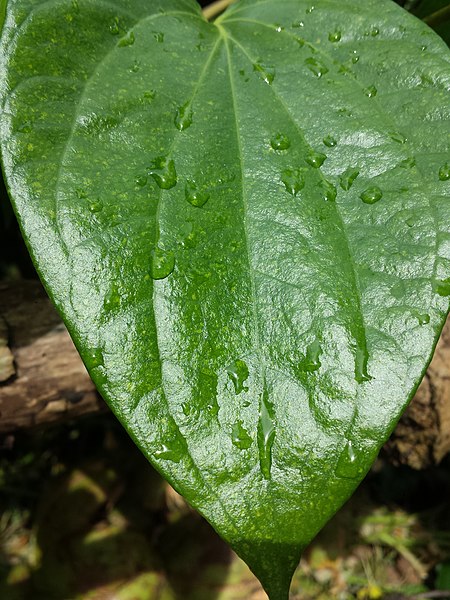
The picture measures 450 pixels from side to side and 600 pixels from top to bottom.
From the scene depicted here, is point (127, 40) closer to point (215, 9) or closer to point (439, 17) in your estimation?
point (215, 9)

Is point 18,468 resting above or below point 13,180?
below

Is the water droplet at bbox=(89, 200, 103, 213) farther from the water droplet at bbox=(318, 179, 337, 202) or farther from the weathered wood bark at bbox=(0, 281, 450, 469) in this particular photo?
the weathered wood bark at bbox=(0, 281, 450, 469)

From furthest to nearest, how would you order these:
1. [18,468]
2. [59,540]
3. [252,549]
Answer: [18,468]
[59,540]
[252,549]

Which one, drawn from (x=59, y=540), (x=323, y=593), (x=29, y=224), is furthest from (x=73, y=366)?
(x=323, y=593)

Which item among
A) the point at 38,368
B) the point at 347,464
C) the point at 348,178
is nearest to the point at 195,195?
the point at 348,178

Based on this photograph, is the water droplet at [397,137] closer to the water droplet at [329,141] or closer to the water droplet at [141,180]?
the water droplet at [329,141]

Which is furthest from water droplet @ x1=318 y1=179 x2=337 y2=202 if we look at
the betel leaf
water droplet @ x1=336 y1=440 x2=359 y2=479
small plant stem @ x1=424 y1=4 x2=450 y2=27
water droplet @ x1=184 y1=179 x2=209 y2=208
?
small plant stem @ x1=424 y1=4 x2=450 y2=27

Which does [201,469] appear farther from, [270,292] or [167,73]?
[167,73]
